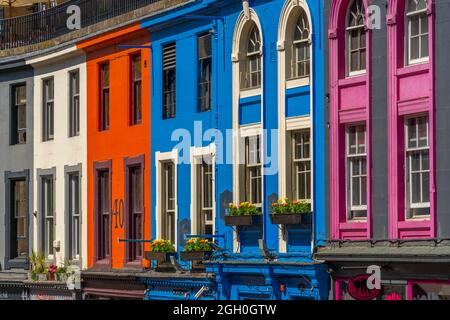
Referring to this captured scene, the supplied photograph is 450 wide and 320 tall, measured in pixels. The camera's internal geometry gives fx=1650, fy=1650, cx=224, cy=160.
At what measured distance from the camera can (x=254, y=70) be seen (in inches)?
1412

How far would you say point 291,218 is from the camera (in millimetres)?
33312

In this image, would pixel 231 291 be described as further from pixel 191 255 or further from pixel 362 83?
pixel 362 83

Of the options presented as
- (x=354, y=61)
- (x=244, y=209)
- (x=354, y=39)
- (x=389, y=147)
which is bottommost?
(x=244, y=209)

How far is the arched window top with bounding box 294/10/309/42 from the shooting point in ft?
111

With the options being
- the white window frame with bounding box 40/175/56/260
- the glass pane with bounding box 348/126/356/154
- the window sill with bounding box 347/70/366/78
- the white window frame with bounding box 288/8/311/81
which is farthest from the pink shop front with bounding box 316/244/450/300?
the white window frame with bounding box 40/175/56/260

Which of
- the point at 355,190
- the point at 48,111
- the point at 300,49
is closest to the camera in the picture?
the point at 355,190

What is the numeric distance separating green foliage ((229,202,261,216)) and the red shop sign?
14.3 ft

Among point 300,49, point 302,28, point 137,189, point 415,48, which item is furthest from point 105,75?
point 415,48

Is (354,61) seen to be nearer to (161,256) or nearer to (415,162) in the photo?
(415,162)

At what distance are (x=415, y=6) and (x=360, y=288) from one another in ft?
17.8

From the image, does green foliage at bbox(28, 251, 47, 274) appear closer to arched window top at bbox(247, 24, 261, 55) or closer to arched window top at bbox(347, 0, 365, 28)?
arched window top at bbox(247, 24, 261, 55)

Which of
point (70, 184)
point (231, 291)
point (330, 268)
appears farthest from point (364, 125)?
point (70, 184)

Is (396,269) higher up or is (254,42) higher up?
(254,42)

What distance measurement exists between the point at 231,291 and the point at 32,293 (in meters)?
11.5
